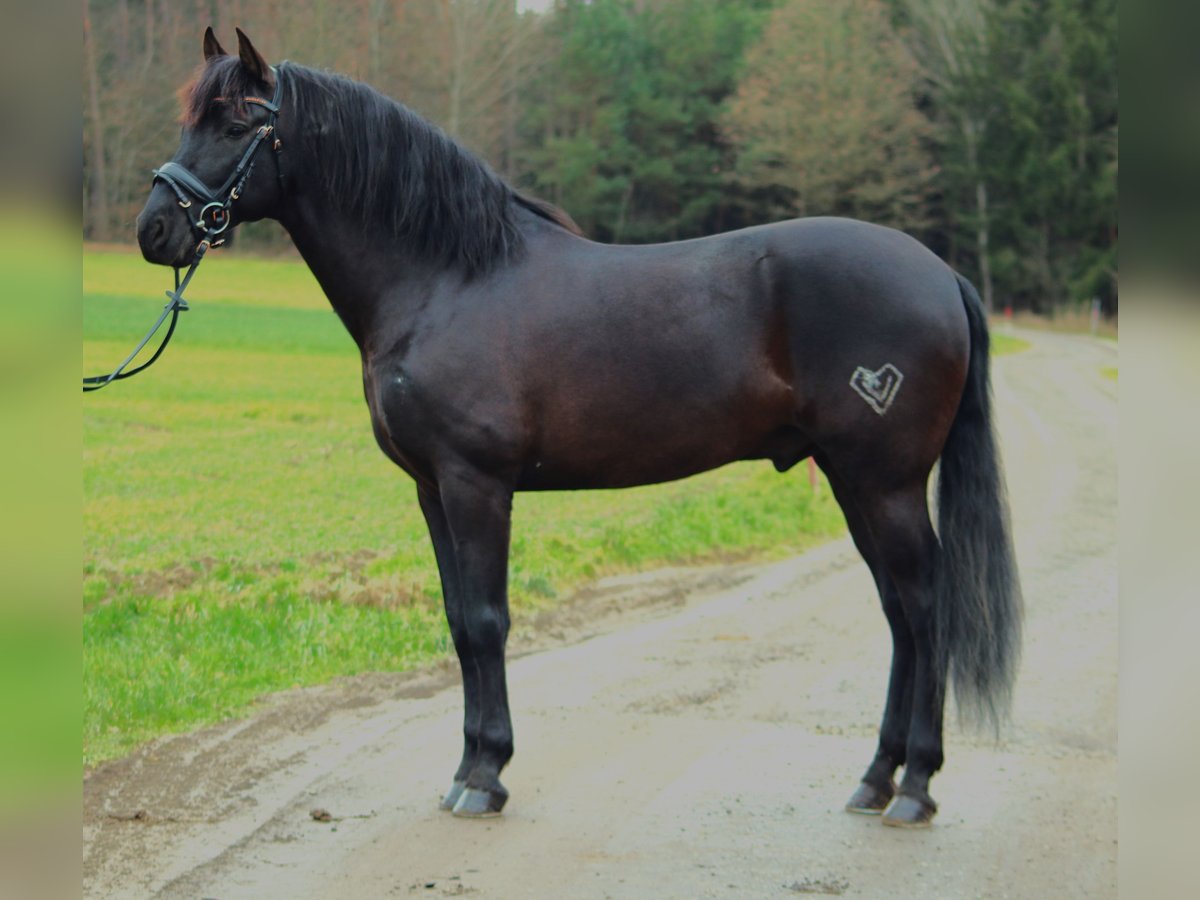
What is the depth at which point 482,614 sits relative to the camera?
4637mm

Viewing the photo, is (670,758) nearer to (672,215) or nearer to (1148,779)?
(1148,779)

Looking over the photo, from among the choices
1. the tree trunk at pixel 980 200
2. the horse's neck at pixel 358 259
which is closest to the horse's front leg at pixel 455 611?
the horse's neck at pixel 358 259

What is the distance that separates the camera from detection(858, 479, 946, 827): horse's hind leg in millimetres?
4586

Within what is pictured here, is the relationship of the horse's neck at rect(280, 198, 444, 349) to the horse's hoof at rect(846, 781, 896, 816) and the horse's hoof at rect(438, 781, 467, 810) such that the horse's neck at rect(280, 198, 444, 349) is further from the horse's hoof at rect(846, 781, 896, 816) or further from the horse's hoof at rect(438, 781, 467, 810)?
the horse's hoof at rect(846, 781, 896, 816)

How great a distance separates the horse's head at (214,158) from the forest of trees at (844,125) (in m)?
32.4

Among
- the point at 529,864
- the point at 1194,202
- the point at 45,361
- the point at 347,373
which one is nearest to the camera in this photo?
the point at 1194,202

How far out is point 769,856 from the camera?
4.29 meters

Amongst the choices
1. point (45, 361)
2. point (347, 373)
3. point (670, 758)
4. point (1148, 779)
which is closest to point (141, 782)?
point (670, 758)

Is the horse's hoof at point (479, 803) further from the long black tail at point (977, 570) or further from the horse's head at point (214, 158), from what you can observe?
the horse's head at point (214, 158)

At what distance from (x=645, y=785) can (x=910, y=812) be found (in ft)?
3.34

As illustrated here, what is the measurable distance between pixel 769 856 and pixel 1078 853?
1.04 metres

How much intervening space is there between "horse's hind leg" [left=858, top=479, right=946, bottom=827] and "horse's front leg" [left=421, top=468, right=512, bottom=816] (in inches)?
53.0

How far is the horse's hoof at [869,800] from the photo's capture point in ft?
15.6

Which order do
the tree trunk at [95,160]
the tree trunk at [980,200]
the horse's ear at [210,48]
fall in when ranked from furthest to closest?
the tree trunk at [980,200] < the tree trunk at [95,160] < the horse's ear at [210,48]
